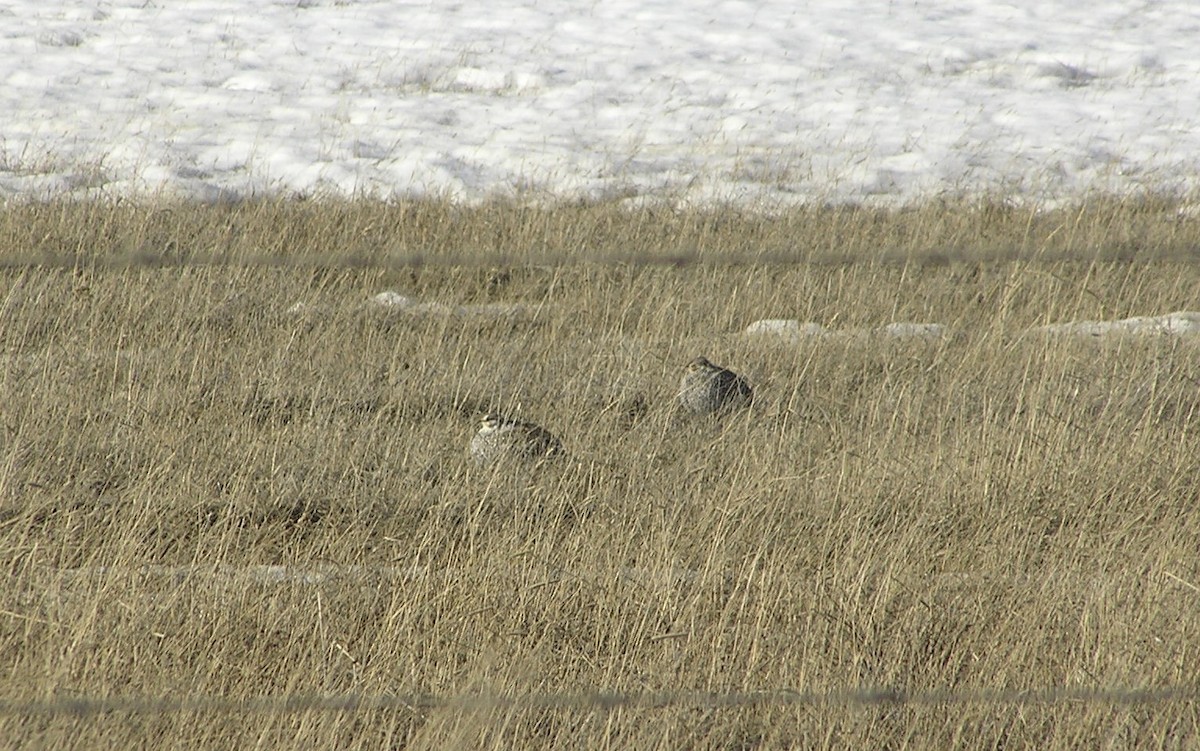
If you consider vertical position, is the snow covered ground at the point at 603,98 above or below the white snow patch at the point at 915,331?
below

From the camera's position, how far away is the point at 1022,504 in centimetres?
345

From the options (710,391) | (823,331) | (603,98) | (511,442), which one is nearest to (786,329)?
(823,331)

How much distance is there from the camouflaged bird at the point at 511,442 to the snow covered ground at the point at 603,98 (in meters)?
4.24

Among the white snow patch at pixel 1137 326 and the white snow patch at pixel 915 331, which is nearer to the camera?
the white snow patch at pixel 1137 326

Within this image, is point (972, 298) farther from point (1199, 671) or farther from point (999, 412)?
point (1199, 671)

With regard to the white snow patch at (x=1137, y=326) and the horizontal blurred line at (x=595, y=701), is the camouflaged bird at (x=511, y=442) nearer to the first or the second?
the horizontal blurred line at (x=595, y=701)

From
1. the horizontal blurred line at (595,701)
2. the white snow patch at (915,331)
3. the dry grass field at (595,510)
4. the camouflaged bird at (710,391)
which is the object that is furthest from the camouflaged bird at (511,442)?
the white snow patch at (915,331)

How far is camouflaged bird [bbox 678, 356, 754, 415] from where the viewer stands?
4363 mm

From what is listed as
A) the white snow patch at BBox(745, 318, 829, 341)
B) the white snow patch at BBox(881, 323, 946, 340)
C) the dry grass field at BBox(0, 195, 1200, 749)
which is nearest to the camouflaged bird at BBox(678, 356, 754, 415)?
the dry grass field at BBox(0, 195, 1200, 749)

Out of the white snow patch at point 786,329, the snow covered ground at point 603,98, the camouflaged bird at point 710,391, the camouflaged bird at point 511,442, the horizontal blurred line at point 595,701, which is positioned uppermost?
the horizontal blurred line at point 595,701

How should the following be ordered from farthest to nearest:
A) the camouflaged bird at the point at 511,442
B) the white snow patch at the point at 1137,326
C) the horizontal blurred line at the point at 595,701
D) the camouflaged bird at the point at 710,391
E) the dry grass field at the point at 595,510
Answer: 1. the white snow patch at the point at 1137,326
2. the camouflaged bird at the point at 710,391
3. the camouflaged bird at the point at 511,442
4. the dry grass field at the point at 595,510
5. the horizontal blurred line at the point at 595,701

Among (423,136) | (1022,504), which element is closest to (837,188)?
(423,136)

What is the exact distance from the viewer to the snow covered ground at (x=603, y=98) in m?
8.54

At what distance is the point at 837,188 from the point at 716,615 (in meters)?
6.30
